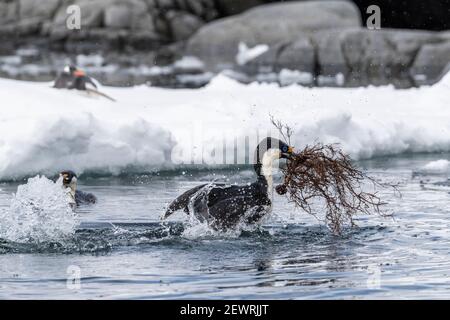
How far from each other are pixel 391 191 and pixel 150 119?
14.3 feet

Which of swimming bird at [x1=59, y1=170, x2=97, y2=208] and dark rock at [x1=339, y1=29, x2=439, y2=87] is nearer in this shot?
swimming bird at [x1=59, y1=170, x2=97, y2=208]

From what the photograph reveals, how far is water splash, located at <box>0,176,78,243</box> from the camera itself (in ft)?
31.7

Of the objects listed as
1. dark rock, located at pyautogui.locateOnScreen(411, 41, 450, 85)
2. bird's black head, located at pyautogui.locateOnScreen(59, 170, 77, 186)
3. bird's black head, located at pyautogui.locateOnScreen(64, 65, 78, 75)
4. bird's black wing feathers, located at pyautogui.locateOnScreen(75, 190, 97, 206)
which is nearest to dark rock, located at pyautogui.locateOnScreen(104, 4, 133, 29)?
dark rock, located at pyautogui.locateOnScreen(411, 41, 450, 85)

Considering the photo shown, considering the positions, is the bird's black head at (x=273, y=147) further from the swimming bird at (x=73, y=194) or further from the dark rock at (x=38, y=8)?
the dark rock at (x=38, y=8)

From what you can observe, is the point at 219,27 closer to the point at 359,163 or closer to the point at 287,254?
the point at 359,163

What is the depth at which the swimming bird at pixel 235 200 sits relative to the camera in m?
9.88

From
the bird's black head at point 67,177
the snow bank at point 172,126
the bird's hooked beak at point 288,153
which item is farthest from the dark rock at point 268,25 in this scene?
the bird's hooked beak at point 288,153

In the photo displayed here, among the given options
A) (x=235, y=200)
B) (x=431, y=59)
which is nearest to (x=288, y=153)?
(x=235, y=200)

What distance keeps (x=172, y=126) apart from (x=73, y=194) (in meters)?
3.71

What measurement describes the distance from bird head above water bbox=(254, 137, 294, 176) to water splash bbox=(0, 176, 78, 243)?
187 centimetres

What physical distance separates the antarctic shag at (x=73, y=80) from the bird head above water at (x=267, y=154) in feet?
28.3

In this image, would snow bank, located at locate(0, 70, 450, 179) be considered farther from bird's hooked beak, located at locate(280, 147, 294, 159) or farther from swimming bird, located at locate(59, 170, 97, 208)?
bird's hooked beak, located at locate(280, 147, 294, 159)

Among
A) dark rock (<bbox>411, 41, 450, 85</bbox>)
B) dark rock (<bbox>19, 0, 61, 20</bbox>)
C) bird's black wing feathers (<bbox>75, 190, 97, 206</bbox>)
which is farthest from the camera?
dark rock (<bbox>19, 0, 61, 20</bbox>)

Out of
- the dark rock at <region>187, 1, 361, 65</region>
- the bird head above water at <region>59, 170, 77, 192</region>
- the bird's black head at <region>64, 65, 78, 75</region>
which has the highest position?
the dark rock at <region>187, 1, 361, 65</region>
